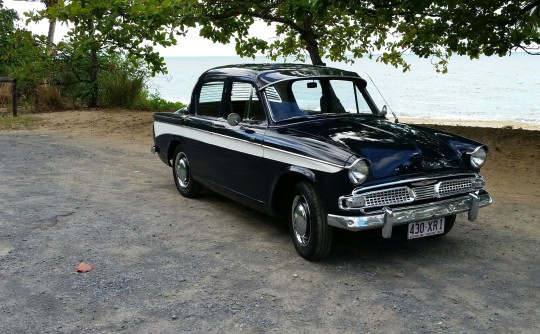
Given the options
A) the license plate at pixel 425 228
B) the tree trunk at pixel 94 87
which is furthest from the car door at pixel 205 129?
the tree trunk at pixel 94 87

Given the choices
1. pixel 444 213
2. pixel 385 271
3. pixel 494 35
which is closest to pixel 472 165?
pixel 444 213

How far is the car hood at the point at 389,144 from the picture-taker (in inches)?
188

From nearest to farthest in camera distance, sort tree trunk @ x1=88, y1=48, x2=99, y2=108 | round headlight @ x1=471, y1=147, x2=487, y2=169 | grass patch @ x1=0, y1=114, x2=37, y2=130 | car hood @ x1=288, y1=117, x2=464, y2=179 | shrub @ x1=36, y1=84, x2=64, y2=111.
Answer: car hood @ x1=288, y1=117, x2=464, y2=179, round headlight @ x1=471, y1=147, x2=487, y2=169, grass patch @ x1=0, y1=114, x2=37, y2=130, shrub @ x1=36, y1=84, x2=64, y2=111, tree trunk @ x1=88, y1=48, x2=99, y2=108

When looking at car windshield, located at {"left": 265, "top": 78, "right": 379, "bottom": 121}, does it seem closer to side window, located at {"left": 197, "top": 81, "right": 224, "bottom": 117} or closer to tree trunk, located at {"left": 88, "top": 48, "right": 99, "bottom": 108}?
side window, located at {"left": 197, "top": 81, "right": 224, "bottom": 117}

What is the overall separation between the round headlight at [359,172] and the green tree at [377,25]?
4.47m

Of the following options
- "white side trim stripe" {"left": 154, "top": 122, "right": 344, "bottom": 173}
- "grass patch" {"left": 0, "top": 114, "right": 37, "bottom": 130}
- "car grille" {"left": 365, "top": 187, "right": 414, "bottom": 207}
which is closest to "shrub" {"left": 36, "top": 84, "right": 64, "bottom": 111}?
"grass patch" {"left": 0, "top": 114, "right": 37, "bottom": 130}

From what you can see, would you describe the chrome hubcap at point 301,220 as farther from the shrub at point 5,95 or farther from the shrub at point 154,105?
the shrub at point 5,95

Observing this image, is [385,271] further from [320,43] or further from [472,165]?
[320,43]

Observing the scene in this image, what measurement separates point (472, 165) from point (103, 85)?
13913 millimetres

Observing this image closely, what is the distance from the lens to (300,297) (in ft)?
14.1

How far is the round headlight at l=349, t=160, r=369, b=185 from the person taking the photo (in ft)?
15.1

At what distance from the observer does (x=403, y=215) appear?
15.4 feet

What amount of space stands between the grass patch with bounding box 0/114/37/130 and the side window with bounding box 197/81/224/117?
8.46m

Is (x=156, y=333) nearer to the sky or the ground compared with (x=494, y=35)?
nearer to the ground
